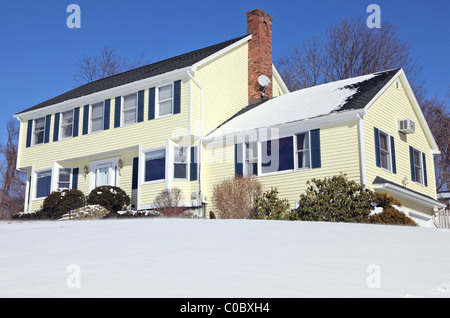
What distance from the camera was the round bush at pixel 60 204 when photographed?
21.0 meters

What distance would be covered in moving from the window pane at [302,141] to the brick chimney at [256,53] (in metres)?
5.88

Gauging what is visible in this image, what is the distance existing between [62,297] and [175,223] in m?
6.21

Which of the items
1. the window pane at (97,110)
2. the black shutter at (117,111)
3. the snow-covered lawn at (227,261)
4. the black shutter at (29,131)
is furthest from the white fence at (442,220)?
the black shutter at (29,131)

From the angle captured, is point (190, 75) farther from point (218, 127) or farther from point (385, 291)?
point (385, 291)

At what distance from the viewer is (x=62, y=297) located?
5.89 meters

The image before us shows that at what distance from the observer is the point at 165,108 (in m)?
21.0

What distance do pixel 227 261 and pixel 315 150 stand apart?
414 inches

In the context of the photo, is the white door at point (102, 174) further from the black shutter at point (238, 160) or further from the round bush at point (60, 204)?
the black shutter at point (238, 160)

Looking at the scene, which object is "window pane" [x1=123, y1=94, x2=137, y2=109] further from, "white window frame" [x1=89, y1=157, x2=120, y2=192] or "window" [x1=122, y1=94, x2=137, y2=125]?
"white window frame" [x1=89, y1=157, x2=120, y2=192]

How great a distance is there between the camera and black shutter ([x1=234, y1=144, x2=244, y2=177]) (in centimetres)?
1914

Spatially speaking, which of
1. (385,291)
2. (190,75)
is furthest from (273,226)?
(190,75)

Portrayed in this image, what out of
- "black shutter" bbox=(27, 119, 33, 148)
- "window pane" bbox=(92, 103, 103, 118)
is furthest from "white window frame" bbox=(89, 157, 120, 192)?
"black shutter" bbox=(27, 119, 33, 148)

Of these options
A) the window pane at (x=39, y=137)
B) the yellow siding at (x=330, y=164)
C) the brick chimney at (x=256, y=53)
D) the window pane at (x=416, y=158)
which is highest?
the brick chimney at (x=256, y=53)
